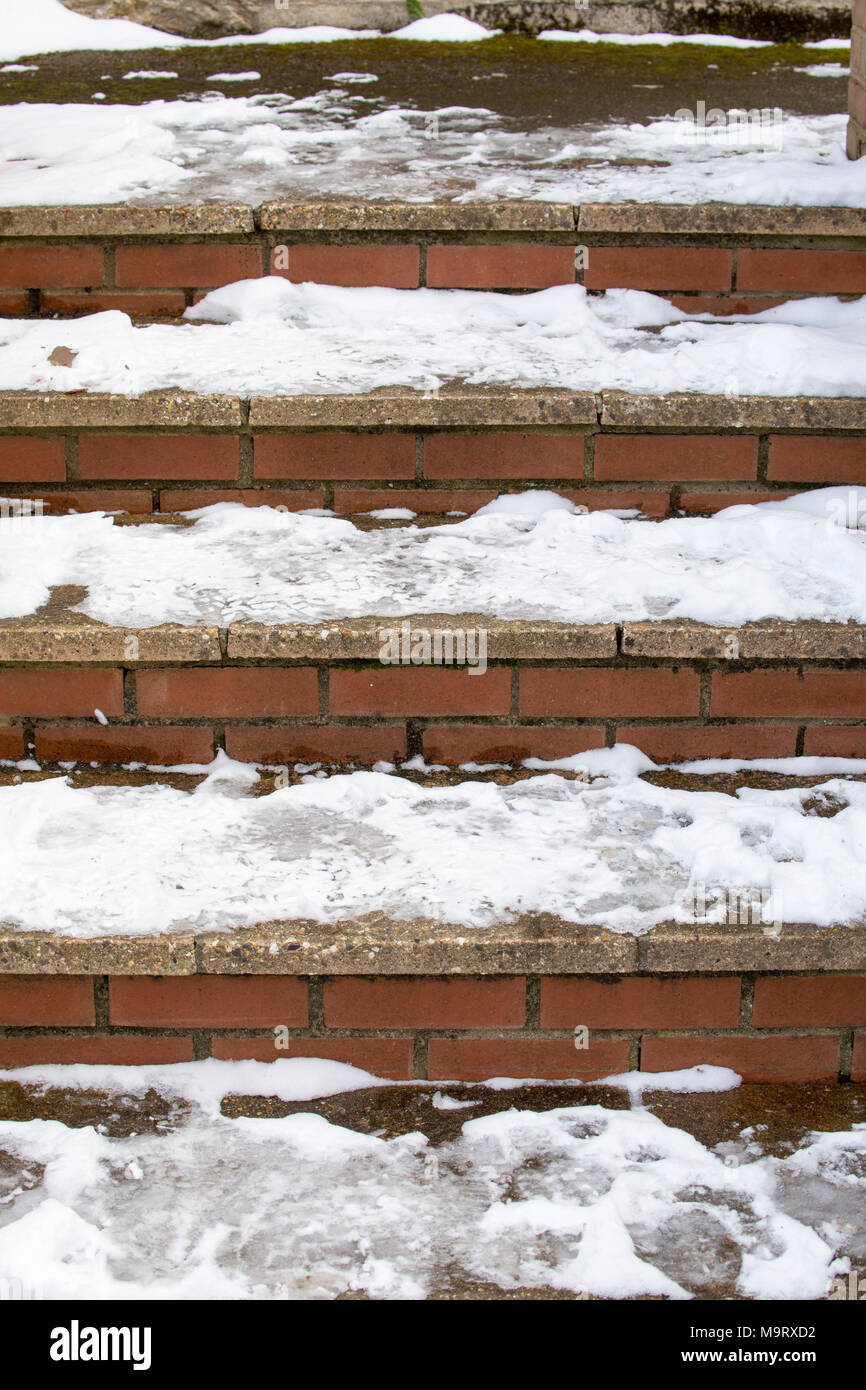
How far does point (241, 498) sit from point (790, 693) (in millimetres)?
1017

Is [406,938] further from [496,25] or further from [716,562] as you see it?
[496,25]

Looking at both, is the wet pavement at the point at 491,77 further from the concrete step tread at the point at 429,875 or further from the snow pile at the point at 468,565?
the concrete step tread at the point at 429,875

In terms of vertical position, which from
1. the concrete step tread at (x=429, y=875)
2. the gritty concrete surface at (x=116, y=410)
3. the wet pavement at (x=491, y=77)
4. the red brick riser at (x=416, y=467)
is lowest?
the concrete step tread at (x=429, y=875)

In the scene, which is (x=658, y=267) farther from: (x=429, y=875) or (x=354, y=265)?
(x=429, y=875)

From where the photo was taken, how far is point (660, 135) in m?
2.95

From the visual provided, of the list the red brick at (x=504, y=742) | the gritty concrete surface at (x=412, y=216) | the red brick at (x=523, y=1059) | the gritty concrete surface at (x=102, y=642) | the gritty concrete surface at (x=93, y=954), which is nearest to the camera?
the gritty concrete surface at (x=93, y=954)

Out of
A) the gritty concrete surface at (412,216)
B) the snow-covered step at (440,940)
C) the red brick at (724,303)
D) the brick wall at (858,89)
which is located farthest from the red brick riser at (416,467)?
the brick wall at (858,89)

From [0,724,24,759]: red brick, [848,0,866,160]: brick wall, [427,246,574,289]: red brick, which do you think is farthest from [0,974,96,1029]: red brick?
[848,0,866,160]: brick wall

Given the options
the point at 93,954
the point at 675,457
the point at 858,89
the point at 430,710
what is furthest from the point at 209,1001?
the point at 858,89

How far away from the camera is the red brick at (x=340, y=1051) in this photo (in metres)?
1.63

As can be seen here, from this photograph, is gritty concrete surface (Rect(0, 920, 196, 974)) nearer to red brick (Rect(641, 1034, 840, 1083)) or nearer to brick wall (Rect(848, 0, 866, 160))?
red brick (Rect(641, 1034, 840, 1083))

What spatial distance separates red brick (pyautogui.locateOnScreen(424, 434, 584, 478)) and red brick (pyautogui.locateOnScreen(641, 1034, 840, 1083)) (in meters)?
1.03

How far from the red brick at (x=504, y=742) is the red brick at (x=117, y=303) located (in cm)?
113

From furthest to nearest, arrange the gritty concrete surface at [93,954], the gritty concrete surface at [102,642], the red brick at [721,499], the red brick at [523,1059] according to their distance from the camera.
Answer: the red brick at [721,499] → the gritty concrete surface at [102,642] → the red brick at [523,1059] → the gritty concrete surface at [93,954]
